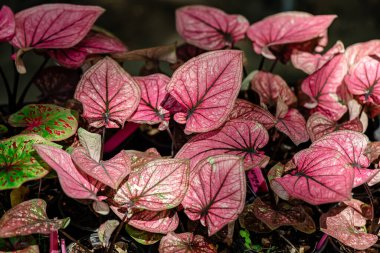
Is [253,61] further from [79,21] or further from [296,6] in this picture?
[79,21]

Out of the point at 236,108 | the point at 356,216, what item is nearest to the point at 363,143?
the point at 356,216

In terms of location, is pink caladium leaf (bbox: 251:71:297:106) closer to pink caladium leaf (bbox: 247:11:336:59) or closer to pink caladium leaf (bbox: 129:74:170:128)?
pink caladium leaf (bbox: 247:11:336:59)

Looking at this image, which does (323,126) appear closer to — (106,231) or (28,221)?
(106,231)

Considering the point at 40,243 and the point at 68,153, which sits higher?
the point at 68,153

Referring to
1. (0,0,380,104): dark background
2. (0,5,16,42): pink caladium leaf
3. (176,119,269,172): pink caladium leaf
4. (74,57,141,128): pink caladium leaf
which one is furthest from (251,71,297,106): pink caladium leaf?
(0,0,380,104): dark background

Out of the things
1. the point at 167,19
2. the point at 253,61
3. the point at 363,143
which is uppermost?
the point at 363,143

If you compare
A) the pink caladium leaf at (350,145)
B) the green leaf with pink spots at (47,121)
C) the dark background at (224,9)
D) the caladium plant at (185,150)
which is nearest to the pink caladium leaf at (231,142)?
the caladium plant at (185,150)
